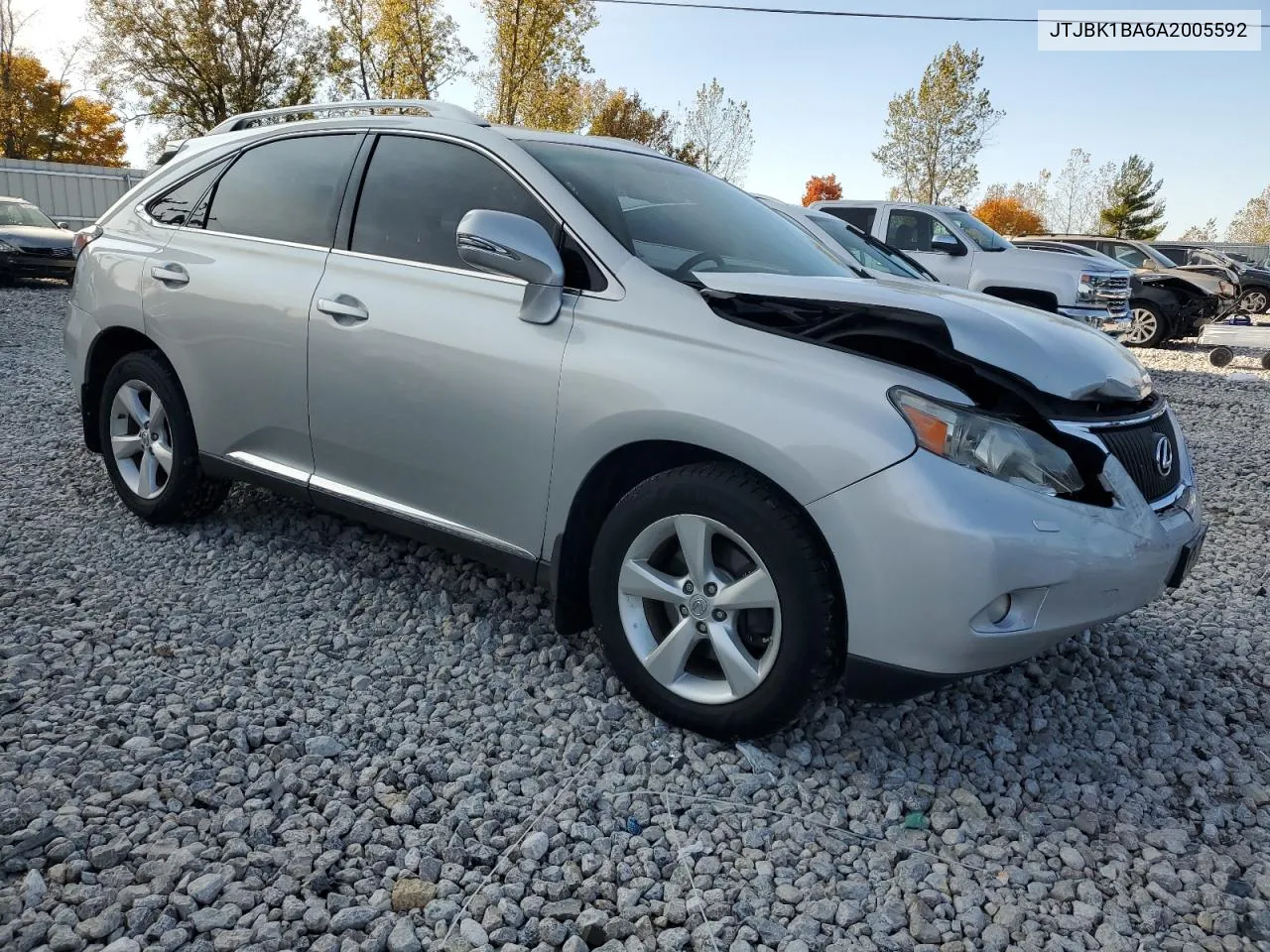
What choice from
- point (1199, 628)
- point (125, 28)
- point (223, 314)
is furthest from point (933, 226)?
point (125, 28)

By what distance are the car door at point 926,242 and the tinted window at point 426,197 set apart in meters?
9.33

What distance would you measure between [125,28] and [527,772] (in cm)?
3557

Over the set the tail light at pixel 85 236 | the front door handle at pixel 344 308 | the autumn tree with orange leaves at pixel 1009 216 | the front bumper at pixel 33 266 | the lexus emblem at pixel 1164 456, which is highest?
the autumn tree with orange leaves at pixel 1009 216

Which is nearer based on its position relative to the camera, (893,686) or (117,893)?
(117,893)

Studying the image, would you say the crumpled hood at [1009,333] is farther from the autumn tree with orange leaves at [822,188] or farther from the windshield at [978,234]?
the autumn tree with orange leaves at [822,188]

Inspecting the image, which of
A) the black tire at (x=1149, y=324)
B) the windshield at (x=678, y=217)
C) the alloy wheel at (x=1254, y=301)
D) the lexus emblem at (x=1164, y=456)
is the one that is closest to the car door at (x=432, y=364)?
the windshield at (x=678, y=217)

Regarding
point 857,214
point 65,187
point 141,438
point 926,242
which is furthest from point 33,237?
point 141,438

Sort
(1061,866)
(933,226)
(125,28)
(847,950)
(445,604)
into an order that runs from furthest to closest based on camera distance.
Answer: (125,28) < (933,226) < (445,604) < (1061,866) < (847,950)

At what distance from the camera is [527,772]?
2.70m

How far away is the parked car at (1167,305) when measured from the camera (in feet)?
49.6

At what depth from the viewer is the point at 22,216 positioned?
57.3 ft

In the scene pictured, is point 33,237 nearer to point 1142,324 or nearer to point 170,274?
point 170,274

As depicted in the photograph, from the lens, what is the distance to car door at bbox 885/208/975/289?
11.7 m

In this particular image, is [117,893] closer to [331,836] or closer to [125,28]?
[331,836]
